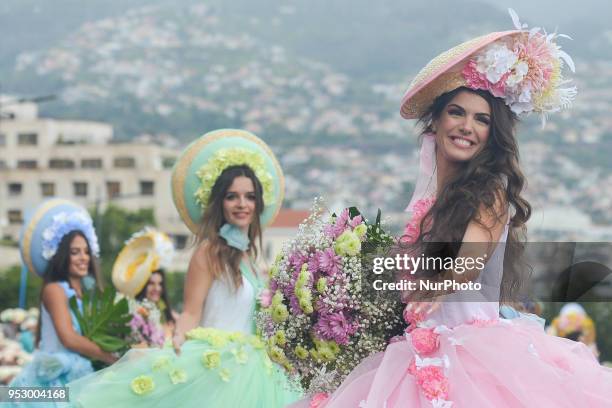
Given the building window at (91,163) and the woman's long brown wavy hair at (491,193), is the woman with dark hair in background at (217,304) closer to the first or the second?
the woman's long brown wavy hair at (491,193)

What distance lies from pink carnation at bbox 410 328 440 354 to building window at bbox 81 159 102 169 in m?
93.3

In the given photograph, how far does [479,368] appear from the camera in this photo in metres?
3.74

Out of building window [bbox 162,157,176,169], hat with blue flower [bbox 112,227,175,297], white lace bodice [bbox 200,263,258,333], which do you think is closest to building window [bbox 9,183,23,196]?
building window [bbox 162,157,176,169]

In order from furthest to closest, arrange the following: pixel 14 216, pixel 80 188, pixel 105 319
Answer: pixel 80 188, pixel 14 216, pixel 105 319

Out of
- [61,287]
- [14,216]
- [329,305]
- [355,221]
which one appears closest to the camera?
[329,305]

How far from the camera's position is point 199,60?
7156 inches

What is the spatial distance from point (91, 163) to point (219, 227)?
301 ft

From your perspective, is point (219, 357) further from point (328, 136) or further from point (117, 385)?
point (328, 136)

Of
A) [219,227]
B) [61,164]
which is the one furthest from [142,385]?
[61,164]

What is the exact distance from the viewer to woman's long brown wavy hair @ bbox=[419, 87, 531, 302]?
3.90 m

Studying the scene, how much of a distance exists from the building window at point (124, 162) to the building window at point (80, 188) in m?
3.42

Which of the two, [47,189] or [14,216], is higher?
[47,189]

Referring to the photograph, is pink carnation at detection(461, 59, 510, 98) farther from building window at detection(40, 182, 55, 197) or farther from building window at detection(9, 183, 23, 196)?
building window at detection(9, 183, 23, 196)

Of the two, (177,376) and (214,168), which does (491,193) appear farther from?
(214,168)
